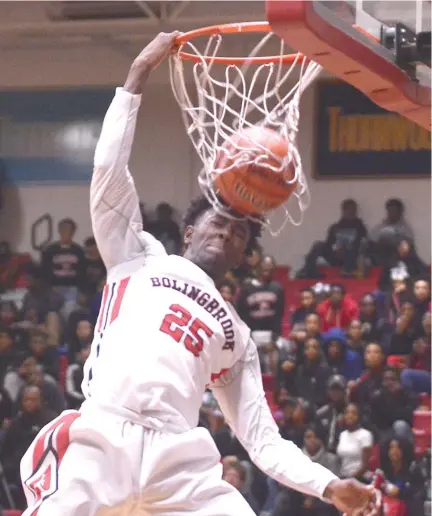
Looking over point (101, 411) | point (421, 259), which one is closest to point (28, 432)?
point (421, 259)

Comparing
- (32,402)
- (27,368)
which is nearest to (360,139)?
(27,368)

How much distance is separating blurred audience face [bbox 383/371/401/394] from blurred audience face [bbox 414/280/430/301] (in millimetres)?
1116

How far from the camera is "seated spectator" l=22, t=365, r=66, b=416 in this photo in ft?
31.4

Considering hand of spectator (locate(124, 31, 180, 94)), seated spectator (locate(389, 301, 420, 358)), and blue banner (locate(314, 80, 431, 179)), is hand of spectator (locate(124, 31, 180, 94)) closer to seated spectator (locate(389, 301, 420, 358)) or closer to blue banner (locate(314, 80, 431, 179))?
seated spectator (locate(389, 301, 420, 358))

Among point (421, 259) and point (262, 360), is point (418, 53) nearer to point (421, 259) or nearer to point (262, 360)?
point (262, 360)

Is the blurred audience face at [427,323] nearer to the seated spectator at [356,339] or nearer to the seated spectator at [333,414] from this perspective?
the seated spectator at [356,339]

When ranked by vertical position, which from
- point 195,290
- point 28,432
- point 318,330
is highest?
point 195,290

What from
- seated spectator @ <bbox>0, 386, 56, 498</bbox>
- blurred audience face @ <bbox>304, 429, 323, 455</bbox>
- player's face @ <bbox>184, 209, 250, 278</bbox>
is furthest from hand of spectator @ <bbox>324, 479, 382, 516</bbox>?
seated spectator @ <bbox>0, 386, 56, 498</bbox>

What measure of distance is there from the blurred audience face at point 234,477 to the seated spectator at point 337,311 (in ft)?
7.88

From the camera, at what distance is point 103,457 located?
390cm

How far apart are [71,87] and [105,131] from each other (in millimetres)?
9513

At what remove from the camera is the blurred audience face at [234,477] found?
8383mm

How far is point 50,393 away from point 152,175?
14.1 feet

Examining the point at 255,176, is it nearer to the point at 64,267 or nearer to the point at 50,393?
the point at 50,393
